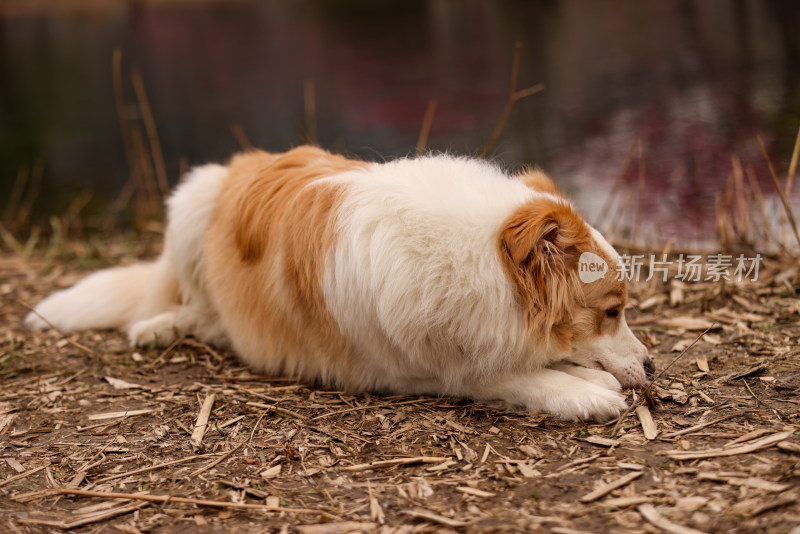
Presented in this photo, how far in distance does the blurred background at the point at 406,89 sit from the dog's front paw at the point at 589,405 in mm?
2680

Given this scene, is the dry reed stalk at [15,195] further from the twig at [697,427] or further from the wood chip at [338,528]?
the twig at [697,427]

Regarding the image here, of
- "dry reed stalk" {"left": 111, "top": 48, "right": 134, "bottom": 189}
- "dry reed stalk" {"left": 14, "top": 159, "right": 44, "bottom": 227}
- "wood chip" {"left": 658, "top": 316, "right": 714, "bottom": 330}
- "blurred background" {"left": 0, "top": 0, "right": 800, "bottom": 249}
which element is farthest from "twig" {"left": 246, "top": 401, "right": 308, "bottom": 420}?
"dry reed stalk" {"left": 14, "top": 159, "right": 44, "bottom": 227}

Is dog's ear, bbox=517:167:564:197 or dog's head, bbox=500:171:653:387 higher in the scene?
dog's ear, bbox=517:167:564:197

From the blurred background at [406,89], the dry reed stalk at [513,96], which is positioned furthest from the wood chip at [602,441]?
the blurred background at [406,89]

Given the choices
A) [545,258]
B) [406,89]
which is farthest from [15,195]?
[545,258]

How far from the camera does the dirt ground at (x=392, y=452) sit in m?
1.82

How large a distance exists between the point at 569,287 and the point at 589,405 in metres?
0.41

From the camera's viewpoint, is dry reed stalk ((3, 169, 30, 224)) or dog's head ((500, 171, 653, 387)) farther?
dry reed stalk ((3, 169, 30, 224))

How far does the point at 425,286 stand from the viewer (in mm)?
2264

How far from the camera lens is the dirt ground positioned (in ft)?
5.96

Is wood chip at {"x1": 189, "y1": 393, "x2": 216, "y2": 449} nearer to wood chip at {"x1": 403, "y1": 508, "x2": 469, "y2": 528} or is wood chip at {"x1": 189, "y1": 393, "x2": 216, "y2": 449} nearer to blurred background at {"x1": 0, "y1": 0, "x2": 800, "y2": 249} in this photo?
wood chip at {"x1": 403, "y1": 508, "x2": 469, "y2": 528}

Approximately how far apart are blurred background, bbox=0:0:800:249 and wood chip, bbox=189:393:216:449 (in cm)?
289

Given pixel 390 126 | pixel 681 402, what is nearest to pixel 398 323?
pixel 681 402

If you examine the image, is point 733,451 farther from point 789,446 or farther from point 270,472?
point 270,472
